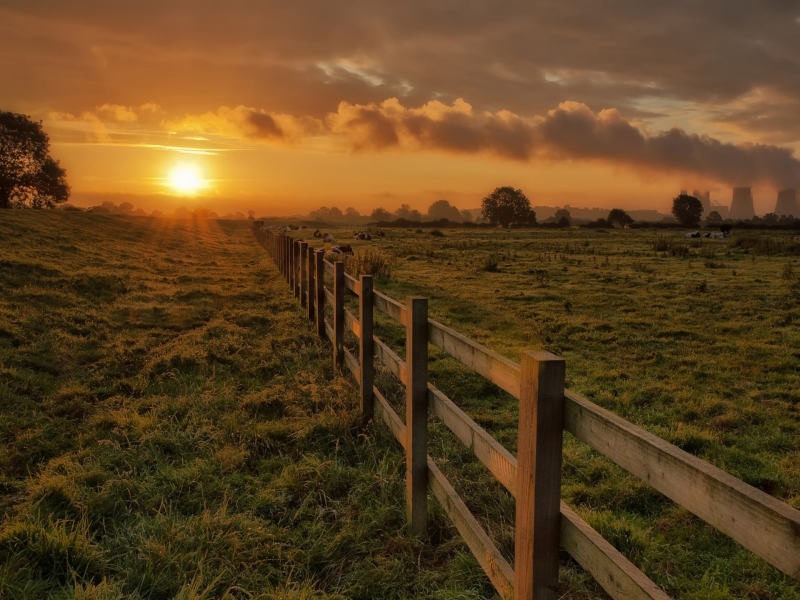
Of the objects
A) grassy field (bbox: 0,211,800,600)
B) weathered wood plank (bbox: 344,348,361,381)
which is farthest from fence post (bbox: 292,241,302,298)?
weathered wood plank (bbox: 344,348,361,381)

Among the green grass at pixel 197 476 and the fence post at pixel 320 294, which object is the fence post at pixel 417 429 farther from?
the fence post at pixel 320 294

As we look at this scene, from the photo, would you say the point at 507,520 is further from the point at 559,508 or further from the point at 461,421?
the point at 559,508

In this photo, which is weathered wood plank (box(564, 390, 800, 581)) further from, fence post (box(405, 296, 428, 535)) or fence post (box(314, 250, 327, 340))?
fence post (box(314, 250, 327, 340))

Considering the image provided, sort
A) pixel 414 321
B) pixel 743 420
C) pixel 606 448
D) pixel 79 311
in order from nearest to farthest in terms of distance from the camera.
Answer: pixel 606 448 → pixel 414 321 → pixel 743 420 → pixel 79 311

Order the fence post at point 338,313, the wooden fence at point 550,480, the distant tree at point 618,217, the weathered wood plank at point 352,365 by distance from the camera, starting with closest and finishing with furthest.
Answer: the wooden fence at point 550,480 → the weathered wood plank at point 352,365 → the fence post at point 338,313 → the distant tree at point 618,217

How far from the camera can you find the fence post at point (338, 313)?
23.8 ft

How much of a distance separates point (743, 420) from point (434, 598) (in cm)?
506

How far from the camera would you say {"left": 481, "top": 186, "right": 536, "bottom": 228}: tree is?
108 meters

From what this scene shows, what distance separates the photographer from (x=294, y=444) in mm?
5367

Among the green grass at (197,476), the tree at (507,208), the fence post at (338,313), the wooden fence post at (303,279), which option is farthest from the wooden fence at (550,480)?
the tree at (507,208)

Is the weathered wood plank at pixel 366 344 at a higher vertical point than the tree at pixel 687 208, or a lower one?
lower

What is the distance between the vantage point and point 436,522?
13.2 feet

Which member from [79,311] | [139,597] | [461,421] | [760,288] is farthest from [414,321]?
[760,288]

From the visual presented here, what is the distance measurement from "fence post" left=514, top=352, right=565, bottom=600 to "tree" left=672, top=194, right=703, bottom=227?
114m
